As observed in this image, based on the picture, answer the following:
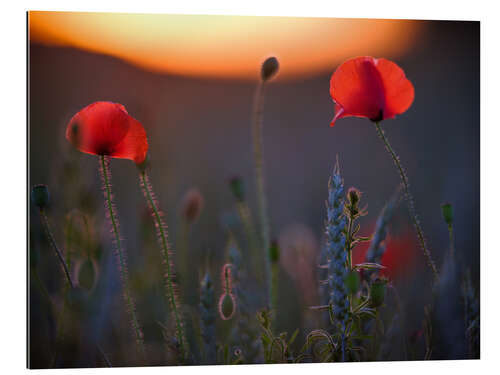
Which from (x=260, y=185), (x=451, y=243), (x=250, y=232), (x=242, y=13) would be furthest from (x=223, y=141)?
(x=451, y=243)

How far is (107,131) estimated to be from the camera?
7.47 ft

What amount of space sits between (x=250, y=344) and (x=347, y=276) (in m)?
0.54

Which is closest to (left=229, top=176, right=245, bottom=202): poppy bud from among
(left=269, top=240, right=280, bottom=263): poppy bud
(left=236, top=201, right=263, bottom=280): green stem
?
(left=236, top=201, right=263, bottom=280): green stem

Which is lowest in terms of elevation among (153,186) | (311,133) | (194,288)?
(194,288)

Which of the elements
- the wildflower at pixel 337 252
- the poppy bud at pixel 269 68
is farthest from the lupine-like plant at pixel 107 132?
the wildflower at pixel 337 252

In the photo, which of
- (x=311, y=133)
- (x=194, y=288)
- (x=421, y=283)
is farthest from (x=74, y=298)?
(x=421, y=283)

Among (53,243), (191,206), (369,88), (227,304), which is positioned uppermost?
(369,88)

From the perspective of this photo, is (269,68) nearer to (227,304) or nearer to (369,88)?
(369,88)

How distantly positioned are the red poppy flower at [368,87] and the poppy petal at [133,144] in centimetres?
73

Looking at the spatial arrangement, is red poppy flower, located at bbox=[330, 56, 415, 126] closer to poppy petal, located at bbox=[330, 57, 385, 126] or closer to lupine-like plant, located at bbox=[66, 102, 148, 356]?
poppy petal, located at bbox=[330, 57, 385, 126]

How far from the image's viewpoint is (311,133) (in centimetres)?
292

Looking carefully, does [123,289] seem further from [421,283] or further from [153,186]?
[421,283]

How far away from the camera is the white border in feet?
8.13

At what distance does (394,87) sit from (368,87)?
0.10m
